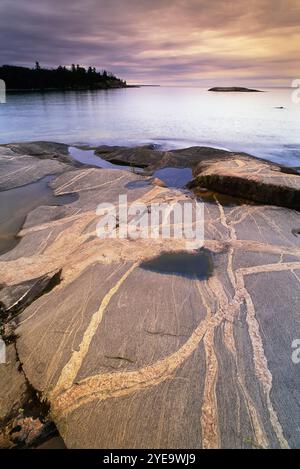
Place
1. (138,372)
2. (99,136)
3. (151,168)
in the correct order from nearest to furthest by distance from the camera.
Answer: (138,372) < (151,168) < (99,136)

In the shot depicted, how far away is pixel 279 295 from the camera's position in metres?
5.54

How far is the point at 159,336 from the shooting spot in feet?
15.3

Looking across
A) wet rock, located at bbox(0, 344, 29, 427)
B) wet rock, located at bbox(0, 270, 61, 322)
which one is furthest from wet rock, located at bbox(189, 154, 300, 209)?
wet rock, located at bbox(0, 344, 29, 427)

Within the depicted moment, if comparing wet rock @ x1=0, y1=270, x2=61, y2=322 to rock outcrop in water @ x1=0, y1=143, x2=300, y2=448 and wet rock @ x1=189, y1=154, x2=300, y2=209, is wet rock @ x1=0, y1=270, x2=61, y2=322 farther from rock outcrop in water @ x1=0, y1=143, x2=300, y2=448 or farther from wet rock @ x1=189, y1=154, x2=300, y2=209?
wet rock @ x1=189, y1=154, x2=300, y2=209

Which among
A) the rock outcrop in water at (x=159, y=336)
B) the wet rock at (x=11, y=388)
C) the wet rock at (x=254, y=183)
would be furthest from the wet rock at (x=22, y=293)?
the wet rock at (x=254, y=183)

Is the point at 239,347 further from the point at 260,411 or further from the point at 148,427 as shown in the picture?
the point at 148,427

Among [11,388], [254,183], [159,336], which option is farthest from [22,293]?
[254,183]

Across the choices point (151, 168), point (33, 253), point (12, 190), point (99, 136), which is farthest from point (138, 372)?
point (99, 136)

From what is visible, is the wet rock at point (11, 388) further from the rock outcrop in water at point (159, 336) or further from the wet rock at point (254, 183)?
the wet rock at point (254, 183)

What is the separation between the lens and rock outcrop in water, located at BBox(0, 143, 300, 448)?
354 centimetres

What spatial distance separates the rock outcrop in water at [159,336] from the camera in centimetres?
354

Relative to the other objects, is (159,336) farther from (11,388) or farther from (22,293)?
(22,293)

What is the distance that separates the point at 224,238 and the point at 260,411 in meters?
4.51

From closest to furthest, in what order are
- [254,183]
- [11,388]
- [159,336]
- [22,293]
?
[11,388] → [159,336] → [22,293] → [254,183]
